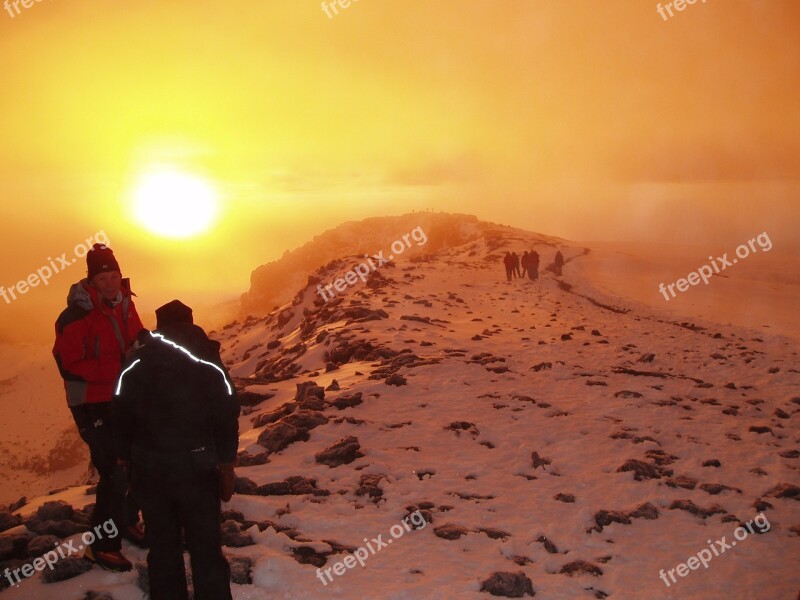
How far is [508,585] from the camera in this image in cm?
695

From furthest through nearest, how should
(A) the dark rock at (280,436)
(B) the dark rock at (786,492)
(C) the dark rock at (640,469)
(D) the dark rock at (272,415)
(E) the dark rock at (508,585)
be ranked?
(D) the dark rock at (272,415)
(A) the dark rock at (280,436)
(C) the dark rock at (640,469)
(B) the dark rock at (786,492)
(E) the dark rock at (508,585)

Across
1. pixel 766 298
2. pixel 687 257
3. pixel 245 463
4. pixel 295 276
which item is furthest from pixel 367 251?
pixel 245 463

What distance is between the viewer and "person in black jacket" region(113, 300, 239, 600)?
488 cm

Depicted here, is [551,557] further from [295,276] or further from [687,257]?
[295,276]

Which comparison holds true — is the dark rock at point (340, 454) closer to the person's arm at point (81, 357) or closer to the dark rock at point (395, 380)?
the dark rock at point (395, 380)

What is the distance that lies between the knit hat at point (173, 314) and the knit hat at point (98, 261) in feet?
4.63

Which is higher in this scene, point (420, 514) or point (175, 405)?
point (175, 405)

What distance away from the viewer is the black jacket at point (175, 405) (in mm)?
4871

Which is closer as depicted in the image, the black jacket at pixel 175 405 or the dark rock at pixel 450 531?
the black jacket at pixel 175 405

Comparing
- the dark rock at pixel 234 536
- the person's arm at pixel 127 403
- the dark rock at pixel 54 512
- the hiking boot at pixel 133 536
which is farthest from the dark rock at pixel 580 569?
the dark rock at pixel 54 512

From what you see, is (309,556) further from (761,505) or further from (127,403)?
(761,505)

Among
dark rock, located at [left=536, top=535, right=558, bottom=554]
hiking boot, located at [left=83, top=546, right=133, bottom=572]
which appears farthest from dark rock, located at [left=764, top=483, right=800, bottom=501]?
hiking boot, located at [left=83, top=546, right=133, bottom=572]

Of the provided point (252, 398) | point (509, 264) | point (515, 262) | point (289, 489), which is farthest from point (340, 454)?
point (515, 262)

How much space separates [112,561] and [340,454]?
507 cm
